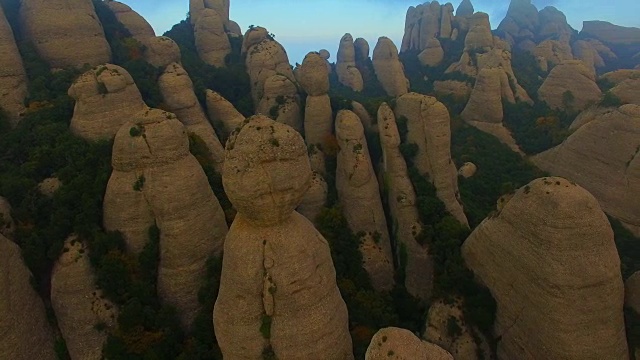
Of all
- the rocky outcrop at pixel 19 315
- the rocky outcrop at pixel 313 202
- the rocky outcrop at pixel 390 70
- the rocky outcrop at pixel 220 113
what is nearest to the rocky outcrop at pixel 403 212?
the rocky outcrop at pixel 313 202

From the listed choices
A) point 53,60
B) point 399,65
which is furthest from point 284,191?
point 399,65

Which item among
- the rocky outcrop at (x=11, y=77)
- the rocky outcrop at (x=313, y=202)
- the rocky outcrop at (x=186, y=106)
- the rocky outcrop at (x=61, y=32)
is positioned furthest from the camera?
the rocky outcrop at (x=61, y=32)

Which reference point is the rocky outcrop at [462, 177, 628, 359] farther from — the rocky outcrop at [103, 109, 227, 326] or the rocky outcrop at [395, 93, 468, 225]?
the rocky outcrop at [103, 109, 227, 326]

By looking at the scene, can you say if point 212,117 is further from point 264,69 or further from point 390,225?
point 390,225

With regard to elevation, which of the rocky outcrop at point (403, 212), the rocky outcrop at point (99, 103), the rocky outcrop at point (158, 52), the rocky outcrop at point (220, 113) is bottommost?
the rocky outcrop at point (403, 212)

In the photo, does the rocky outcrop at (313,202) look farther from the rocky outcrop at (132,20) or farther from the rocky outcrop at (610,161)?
the rocky outcrop at (132,20)

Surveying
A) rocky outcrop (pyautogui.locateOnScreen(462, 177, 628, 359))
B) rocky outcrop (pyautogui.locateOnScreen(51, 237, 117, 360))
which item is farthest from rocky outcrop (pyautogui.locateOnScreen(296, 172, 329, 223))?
rocky outcrop (pyautogui.locateOnScreen(51, 237, 117, 360))

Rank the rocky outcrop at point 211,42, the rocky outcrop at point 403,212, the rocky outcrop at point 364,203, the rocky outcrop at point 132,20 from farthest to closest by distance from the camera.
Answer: the rocky outcrop at point 211,42 < the rocky outcrop at point 132,20 < the rocky outcrop at point 364,203 < the rocky outcrop at point 403,212
